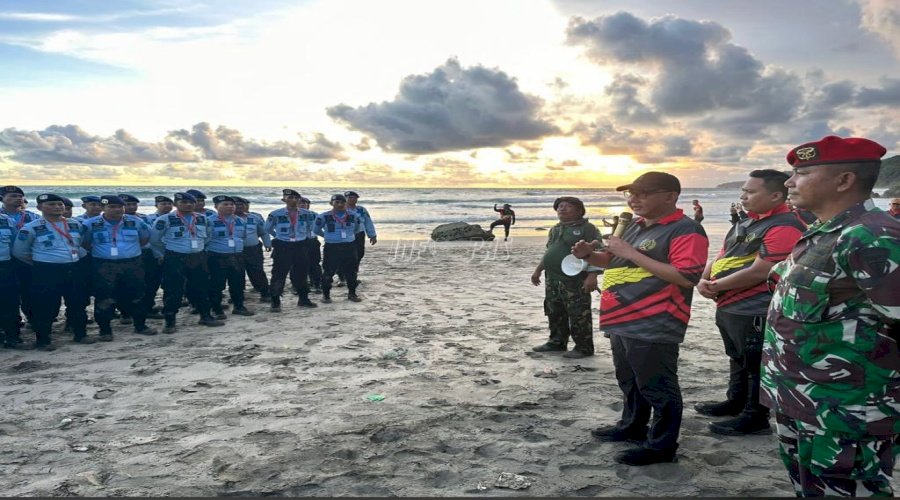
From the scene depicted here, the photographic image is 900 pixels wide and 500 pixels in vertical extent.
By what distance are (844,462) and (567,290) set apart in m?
4.07

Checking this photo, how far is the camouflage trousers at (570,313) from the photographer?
6133 mm

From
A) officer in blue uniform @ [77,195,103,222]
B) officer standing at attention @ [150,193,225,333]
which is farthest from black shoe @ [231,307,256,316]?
officer in blue uniform @ [77,195,103,222]

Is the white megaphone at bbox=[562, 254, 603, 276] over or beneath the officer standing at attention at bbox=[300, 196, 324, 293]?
over

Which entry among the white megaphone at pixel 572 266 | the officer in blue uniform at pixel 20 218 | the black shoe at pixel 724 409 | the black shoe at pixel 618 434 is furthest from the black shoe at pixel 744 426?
the officer in blue uniform at pixel 20 218

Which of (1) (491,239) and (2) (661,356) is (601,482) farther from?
(1) (491,239)

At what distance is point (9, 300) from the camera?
6.85 metres

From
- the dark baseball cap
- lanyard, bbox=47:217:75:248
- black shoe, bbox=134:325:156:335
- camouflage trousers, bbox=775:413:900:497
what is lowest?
black shoe, bbox=134:325:156:335

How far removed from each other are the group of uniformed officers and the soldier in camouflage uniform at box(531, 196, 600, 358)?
4.42m

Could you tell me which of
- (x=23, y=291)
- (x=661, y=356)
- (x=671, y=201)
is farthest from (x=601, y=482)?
(x=23, y=291)

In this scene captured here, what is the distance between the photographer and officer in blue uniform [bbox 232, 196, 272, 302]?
9.72 metres

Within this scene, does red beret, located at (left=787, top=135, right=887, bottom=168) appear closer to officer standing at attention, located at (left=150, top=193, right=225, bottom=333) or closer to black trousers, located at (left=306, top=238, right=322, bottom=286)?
officer standing at attention, located at (left=150, top=193, right=225, bottom=333)

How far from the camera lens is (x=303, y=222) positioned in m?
9.59

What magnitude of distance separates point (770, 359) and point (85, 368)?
663cm

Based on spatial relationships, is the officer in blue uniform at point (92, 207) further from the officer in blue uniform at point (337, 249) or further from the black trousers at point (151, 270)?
the officer in blue uniform at point (337, 249)
